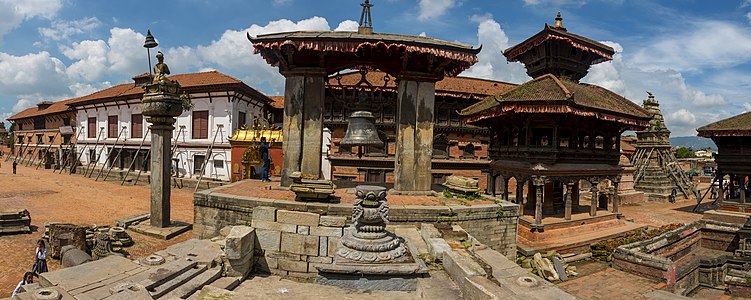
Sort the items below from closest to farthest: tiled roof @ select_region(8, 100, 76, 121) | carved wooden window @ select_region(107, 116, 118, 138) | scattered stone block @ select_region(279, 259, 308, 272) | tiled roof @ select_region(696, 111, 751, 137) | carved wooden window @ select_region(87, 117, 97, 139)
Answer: scattered stone block @ select_region(279, 259, 308, 272), tiled roof @ select_region(696, 111, 751, 137), carved wooden window @ select_region(107, 116, 118, 138), carved wooden window @ select_region(87, 117, 97, 139), tiled roof @ select_region(8, 100, 76, 121)

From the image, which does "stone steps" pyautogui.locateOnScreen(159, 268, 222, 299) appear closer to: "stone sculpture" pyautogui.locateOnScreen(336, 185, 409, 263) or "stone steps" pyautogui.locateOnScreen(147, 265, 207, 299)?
"stone steps" pyautogui.locateOnScreen(147, 265, 207, 299)

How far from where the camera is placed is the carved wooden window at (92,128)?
39.8m

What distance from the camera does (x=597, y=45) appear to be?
2248 centimetres

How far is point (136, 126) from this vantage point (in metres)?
36.0

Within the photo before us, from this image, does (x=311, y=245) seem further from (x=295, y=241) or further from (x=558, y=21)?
(x=558, y=21)

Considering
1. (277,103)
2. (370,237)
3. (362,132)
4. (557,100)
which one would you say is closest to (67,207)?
(362,132)

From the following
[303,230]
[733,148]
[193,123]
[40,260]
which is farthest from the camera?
[193,123]

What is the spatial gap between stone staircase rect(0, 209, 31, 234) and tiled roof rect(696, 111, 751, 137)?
118 feet

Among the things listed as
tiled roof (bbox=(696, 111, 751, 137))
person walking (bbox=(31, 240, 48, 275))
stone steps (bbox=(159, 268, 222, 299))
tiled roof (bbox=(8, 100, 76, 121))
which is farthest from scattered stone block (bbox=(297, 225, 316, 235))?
tiled roof (bbox=(8, 100, 76, 121))

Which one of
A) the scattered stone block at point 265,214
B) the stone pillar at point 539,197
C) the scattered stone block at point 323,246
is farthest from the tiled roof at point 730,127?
the scattered stone block at point 265,214

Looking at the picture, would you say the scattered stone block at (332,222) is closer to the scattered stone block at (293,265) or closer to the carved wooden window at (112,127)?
the scattered stone block at (293,265)

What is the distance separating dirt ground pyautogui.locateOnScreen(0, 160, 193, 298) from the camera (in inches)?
442

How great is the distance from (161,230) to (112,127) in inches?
1223

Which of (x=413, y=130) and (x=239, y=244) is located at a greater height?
(x=413, y=130)
